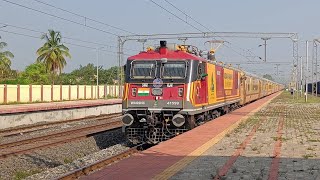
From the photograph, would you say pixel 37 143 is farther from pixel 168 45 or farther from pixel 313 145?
pixel 313 145

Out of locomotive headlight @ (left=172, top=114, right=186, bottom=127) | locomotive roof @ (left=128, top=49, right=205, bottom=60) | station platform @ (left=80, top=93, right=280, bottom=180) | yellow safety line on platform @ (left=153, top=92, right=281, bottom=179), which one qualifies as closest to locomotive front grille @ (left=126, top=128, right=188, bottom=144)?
locomotive headlight @ (left=172, top=114, right=186, bottom=127)

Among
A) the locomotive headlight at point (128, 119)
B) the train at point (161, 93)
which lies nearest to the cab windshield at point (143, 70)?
the train at point (161, 93)

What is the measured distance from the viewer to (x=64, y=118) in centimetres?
2995

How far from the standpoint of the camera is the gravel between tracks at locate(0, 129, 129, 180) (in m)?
10.8

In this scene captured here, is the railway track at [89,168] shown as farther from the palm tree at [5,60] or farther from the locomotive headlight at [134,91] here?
the palm tree at [5,60]

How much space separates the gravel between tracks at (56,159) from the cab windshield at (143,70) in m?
2.44

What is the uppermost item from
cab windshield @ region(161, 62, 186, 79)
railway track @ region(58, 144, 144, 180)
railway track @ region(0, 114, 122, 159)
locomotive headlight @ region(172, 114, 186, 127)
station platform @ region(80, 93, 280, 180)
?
cab windshield @ region(161, 62, 186, 79)

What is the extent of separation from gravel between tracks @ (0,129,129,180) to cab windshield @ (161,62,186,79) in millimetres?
2802

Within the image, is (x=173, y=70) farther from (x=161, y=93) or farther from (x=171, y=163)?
(x=171, y=163)

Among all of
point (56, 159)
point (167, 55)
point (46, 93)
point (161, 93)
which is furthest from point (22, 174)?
point (46, 93)

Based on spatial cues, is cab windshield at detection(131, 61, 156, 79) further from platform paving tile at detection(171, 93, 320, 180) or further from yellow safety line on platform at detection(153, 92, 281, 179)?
platform paving tile at detection(171, 93, 320, 180)

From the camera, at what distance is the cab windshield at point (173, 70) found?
47.6 ft

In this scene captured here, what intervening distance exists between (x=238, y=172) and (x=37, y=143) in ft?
31.5

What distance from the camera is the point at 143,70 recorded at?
14820mm
